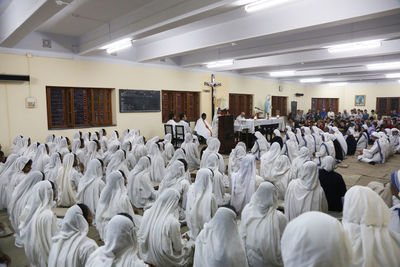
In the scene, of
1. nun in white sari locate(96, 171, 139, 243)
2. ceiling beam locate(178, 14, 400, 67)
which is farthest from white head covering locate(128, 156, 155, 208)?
ceiling beam locate(178, 14, 400, 67)

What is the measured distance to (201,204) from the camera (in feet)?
10.2

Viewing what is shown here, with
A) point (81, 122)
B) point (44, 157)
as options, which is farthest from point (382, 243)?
point (81, 122)

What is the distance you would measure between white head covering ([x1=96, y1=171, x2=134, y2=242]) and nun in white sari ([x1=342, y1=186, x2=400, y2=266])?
7.49 feet

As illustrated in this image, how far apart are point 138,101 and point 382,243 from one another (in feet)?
30.4

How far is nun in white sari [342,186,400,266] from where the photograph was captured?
172 cm

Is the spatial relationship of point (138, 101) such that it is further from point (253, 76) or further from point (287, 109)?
point (287, 109)

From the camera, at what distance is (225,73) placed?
44.5 feet

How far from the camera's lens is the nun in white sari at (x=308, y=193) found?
3.25m

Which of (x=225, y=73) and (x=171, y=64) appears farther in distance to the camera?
(x=225, y=73)

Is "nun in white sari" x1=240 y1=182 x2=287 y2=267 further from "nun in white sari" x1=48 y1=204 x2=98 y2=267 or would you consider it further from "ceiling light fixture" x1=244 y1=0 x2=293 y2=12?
"ceiling light fixture" x1=244 y1=0 x2=293 y2=12

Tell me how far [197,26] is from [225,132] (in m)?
3.70

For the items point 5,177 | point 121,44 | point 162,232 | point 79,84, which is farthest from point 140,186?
point 79,84

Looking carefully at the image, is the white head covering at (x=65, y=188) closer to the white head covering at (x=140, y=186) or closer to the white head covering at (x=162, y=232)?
the white head covering at (x=140, y=186)

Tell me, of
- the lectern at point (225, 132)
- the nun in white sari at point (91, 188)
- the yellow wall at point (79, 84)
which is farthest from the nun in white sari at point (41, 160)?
the lectern at point (225, 132)
